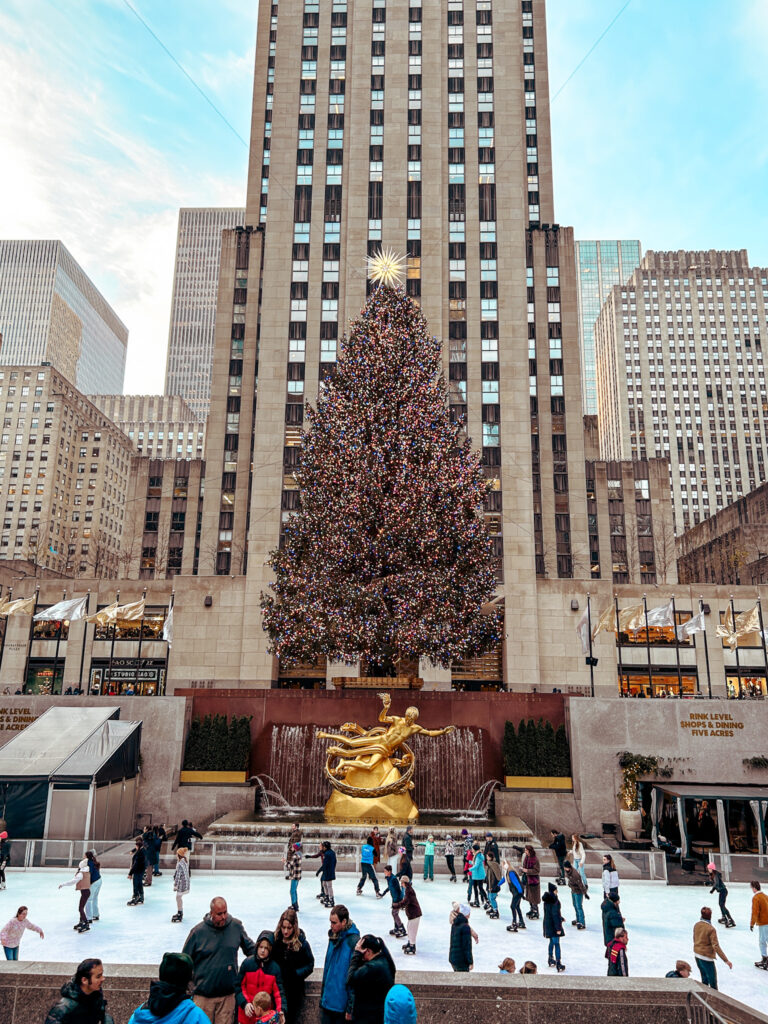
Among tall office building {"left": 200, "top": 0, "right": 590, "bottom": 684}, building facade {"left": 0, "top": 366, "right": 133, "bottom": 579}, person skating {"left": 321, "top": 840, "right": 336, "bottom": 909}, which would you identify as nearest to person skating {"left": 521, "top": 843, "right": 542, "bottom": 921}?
person skating {"left": 321, "top": 840, "right": 336, "bottom": 909}

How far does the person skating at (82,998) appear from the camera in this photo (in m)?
6.14

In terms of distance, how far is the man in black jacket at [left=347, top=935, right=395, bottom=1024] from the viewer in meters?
7.14

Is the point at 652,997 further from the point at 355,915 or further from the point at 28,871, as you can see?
the point at 28,871

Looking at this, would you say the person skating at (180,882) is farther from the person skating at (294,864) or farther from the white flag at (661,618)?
the white flag at (661,618)

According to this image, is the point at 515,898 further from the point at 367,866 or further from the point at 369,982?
the point at 369,982

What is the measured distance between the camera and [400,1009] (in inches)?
254

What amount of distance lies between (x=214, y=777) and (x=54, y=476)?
367ft

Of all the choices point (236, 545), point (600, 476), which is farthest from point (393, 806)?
point (600, 476)

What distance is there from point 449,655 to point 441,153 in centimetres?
4256

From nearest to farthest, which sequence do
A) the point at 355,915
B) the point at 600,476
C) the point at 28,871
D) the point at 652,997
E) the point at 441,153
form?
the point at 652,997 → the point at 355,915 → the point at 28,871 → the point at 441,153 → the point at 600,476

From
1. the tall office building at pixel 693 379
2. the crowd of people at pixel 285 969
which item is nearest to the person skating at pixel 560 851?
the crowd of people at pixel 285 969

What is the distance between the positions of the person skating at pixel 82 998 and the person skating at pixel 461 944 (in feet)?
21.8

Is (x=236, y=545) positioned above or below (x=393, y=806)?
above

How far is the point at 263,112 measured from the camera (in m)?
78.8
